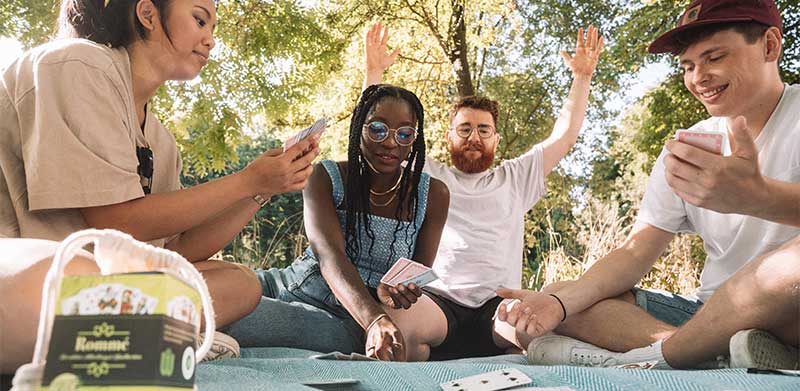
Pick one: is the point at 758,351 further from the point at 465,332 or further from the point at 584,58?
the point at 584,58

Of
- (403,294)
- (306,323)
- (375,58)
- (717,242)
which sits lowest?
(306,323)

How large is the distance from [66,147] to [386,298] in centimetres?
143

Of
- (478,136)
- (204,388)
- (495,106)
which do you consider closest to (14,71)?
(204,388)

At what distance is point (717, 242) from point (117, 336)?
8.08 feet

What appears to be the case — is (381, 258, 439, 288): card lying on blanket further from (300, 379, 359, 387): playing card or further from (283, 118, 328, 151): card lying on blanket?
(300, 379, 359, 387): playing card

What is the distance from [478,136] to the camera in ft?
15.1

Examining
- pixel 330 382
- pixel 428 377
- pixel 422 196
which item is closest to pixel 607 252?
pixel 422 196

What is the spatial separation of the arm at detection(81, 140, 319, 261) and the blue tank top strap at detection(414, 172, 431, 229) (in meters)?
1.00

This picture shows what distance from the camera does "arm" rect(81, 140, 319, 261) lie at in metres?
1.97

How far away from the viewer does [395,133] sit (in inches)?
128

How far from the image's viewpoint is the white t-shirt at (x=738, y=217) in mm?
2562

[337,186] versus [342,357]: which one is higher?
[337,186]

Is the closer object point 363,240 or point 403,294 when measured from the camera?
point 403,294

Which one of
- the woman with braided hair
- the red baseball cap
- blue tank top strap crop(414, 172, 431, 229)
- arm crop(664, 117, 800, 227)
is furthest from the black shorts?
the red baseball cap
